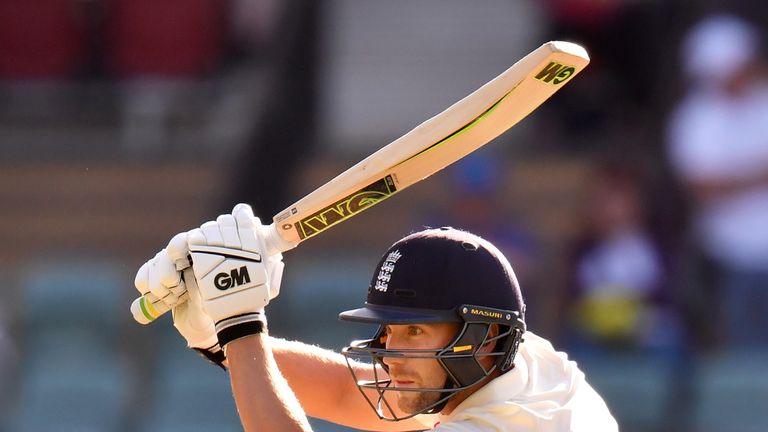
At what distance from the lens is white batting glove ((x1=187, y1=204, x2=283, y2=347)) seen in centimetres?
290

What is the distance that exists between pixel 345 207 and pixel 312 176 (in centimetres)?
433

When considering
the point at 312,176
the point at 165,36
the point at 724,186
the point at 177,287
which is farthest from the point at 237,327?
the point at 165,36

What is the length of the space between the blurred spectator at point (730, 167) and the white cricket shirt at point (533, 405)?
3392 millimetres

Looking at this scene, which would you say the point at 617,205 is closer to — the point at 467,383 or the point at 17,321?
the point at 17,321

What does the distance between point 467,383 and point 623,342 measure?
11.0 feet

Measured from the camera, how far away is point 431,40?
9.10m

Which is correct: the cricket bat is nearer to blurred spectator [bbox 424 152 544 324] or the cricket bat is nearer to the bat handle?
the bat handle

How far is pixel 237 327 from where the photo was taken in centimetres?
290

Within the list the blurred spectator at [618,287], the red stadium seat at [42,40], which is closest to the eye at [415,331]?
the blurred spectator at [618,287]

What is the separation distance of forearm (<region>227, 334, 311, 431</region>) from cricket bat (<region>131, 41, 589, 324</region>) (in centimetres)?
29

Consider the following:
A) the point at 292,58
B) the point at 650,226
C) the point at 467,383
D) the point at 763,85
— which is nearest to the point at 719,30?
the point at 763,85

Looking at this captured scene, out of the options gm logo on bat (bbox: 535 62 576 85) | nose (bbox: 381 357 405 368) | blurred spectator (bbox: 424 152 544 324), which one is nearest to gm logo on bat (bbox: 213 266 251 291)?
nose (bbox: 381 357 405 368)

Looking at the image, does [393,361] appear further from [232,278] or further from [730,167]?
[730,167]

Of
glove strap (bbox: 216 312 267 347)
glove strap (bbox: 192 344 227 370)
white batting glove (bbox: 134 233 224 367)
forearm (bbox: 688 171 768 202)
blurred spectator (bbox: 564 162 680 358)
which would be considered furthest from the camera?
forearm (bbox: 688 171 768 202)
